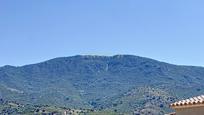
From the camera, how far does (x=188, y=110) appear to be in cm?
1661

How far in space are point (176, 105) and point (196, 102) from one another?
118 cm

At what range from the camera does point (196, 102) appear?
1603 cm

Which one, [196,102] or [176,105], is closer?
[196,102]

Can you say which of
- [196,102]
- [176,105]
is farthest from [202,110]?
[176,105]

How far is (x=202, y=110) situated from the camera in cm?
1590

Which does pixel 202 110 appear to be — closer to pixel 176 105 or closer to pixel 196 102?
pixel 196 102

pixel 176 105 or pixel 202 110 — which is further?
pixel 176 105

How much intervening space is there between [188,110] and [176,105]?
1.94 feet

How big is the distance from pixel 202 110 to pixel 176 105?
1355 mm

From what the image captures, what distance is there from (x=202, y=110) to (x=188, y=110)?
30.8 inches
